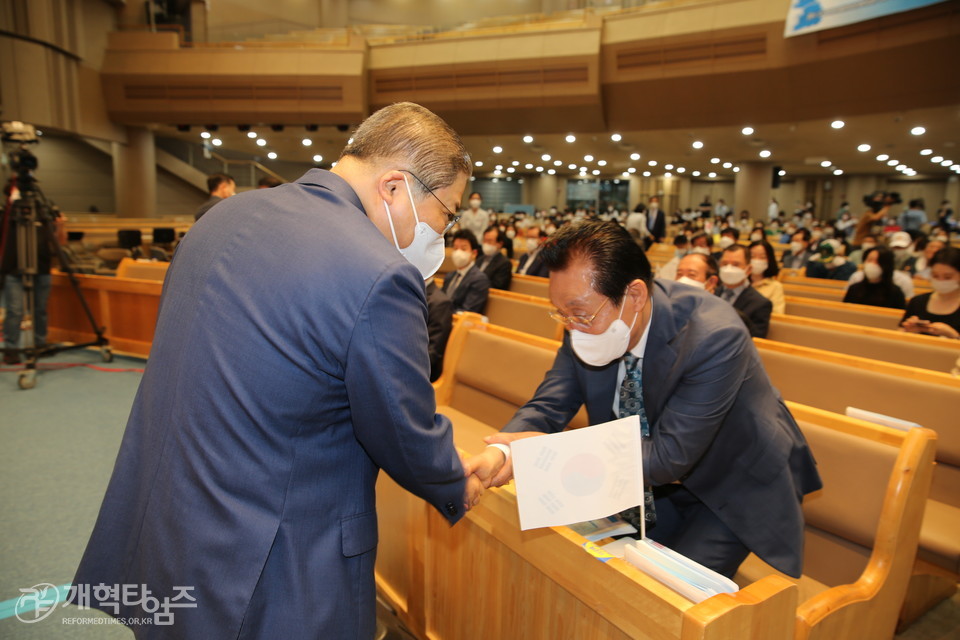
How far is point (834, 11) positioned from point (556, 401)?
435 inches

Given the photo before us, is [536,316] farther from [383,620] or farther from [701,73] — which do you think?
[701,73]

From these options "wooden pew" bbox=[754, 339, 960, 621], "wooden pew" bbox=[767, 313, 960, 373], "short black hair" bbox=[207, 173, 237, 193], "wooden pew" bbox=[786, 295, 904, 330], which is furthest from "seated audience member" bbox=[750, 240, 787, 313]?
"short black hair" bbox=[207, 173, 237, 193]

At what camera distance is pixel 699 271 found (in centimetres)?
405

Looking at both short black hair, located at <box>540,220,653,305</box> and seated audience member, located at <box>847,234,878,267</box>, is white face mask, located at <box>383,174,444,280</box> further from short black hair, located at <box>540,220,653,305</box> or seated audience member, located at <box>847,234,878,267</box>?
seated audience member, located at <box>847,234,878,267</box>

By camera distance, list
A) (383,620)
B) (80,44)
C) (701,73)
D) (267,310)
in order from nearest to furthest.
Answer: (267,310) < (383,620) < (701,73) < (80,44)

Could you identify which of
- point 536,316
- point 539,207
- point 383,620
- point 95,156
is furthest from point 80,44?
point 539,207

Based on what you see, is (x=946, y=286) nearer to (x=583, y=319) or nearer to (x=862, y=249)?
(x=583, y=319)

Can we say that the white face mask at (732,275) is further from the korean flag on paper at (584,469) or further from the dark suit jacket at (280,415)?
the dark suit jacket at (280,415)

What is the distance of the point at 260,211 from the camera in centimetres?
115

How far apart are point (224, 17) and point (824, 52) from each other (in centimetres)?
1819

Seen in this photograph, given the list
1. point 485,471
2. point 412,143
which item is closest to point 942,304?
point 485,471

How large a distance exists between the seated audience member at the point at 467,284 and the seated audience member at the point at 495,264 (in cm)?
109

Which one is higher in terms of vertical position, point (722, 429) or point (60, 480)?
point (722, 429)

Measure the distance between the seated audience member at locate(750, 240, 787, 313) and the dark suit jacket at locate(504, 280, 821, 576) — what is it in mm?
3782
